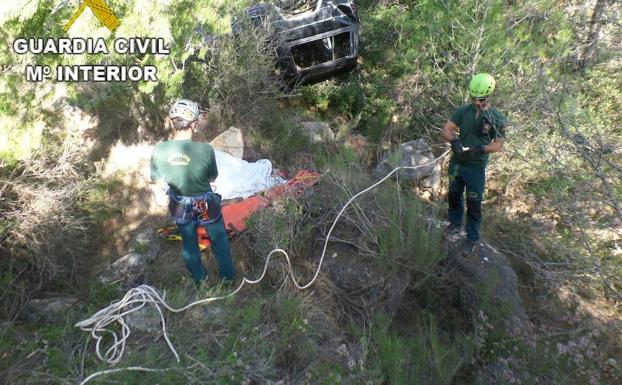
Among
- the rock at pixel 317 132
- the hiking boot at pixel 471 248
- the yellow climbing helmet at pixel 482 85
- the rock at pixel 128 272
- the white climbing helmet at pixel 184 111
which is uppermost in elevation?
the white climbing helmet at pixel 184 111

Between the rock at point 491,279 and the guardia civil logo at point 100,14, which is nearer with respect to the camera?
the guardia civil logo at point 100,14

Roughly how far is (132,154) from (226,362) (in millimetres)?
3497

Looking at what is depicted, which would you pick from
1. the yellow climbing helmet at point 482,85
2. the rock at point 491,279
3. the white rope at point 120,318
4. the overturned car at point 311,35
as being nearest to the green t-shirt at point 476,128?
the yellow climbing helmet at point 482,85

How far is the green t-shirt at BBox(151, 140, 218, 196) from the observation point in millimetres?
3023

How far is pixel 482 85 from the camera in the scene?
3.28 metres

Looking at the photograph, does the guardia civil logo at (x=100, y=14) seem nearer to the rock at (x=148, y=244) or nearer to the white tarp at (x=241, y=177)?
the rock at (x=148, y=244)

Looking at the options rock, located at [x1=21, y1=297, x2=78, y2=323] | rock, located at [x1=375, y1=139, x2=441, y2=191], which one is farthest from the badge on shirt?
rock, located at [x1=21, y1=297, x2=78, y2=323]

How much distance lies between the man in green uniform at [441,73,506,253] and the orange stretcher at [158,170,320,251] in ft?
4.94

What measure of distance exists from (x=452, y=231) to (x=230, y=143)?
122 inches

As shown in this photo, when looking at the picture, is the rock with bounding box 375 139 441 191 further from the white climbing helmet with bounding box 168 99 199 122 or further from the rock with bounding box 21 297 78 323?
the rock with bounding box 21 297 78 323

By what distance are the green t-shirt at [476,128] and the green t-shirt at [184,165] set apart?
7.37ft

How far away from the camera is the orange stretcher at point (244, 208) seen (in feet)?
13.2

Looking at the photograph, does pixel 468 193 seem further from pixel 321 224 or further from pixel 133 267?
pixel 133 267

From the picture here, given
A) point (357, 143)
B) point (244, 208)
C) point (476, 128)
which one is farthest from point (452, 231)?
point (357, 143)
